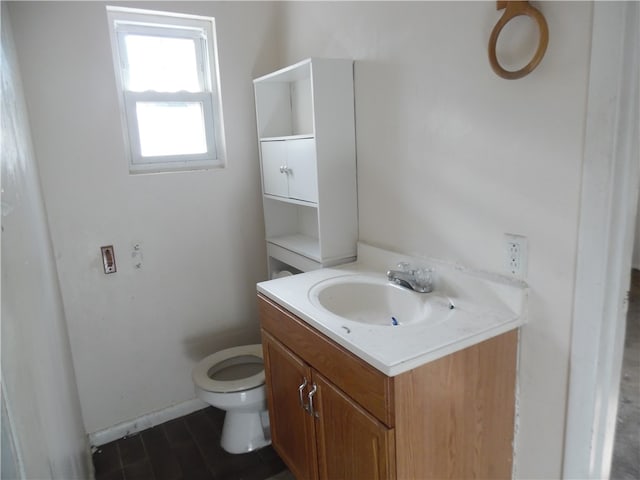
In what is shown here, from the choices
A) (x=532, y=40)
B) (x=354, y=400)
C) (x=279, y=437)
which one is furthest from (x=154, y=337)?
(x=532, y=40)

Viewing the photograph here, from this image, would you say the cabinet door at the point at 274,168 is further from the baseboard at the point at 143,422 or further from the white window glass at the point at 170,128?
the baseboard at the point at 143,422

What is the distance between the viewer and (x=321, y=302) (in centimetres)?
172

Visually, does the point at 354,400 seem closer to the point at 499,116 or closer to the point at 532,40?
the point at 499,116

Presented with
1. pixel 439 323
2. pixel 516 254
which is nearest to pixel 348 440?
pixel 439 323

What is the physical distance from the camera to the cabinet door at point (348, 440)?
3.94 feet

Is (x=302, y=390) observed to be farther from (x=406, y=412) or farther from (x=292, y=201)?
(x=292, y=201)

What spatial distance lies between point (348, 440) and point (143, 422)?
148 centimetres

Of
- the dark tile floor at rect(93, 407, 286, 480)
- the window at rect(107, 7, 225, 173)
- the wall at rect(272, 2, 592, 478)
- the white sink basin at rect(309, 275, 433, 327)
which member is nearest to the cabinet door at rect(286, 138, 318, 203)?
the wall at rect(272, 2, 592, 478)

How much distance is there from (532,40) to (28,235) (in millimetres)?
1469

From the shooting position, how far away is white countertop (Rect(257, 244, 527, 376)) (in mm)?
1174

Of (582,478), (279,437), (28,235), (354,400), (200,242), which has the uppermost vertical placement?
(28,235)

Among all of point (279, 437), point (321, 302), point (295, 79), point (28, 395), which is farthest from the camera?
point (295, 79)

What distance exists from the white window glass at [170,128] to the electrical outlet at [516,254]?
65.5 inches

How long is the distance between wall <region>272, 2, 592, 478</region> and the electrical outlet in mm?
20
